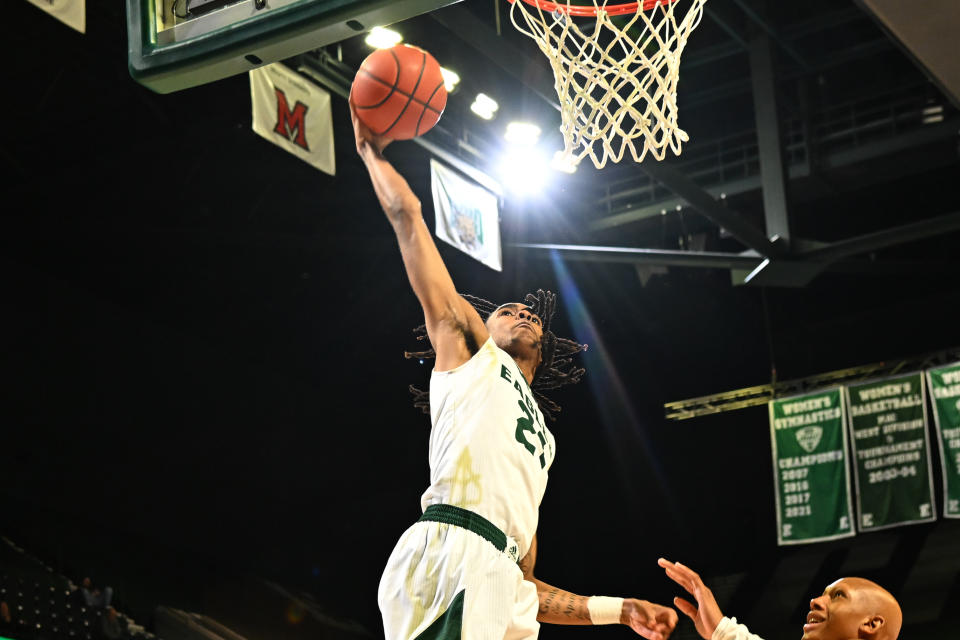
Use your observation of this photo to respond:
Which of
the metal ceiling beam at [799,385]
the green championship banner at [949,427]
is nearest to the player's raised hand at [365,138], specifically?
the green championship banner at [949,427]

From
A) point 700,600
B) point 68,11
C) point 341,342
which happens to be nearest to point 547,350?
point 700,600

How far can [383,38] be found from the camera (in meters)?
8.94

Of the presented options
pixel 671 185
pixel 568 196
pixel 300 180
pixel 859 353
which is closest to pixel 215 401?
pixel 300 180

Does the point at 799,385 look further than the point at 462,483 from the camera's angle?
Yes

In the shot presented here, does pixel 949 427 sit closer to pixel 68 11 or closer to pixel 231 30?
pixel 68 11

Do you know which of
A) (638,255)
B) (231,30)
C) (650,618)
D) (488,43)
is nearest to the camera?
(231,30)

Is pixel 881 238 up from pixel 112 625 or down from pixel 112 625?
up

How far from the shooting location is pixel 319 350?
14562 mm

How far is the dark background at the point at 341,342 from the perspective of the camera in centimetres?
1135

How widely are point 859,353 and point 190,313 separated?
779 centimetres

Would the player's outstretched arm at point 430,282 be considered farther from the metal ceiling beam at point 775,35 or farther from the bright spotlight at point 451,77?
the metal ceiling beam at point 775,35

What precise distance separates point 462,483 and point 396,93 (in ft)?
3.85

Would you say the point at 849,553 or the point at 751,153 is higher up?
the point at 751,153

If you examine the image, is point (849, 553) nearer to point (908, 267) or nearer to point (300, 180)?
point (908, 267)
